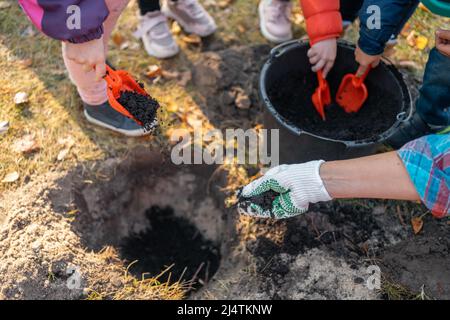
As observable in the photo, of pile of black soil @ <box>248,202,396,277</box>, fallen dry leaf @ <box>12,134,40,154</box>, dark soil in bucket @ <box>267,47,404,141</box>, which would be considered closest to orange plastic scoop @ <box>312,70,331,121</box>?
dark soil in bucket @ <box>267,47,404,141</box>

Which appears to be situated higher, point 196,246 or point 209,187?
point 209,187

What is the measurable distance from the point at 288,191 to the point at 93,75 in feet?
3.17

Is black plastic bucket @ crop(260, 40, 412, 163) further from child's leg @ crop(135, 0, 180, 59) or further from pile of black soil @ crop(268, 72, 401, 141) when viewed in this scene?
child's leg @ crop(135, 0, 180, 59)

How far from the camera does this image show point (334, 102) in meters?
2.23

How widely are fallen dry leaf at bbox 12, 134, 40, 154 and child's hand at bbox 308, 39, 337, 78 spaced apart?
1.32 metres

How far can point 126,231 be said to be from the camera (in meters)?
2.29

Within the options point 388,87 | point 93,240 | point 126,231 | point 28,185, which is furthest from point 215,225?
point 388,87

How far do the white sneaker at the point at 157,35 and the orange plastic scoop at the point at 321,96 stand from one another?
0.86 metres

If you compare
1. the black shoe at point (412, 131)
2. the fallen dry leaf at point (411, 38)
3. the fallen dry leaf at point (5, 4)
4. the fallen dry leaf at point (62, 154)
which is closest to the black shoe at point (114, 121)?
the fallen dry leaf at point (62, 154)

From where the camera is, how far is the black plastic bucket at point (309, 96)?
1.85m

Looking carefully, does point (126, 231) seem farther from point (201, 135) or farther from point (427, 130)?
point (427, 130)

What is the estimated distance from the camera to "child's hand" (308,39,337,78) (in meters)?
1.94

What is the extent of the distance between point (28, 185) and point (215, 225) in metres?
0.88

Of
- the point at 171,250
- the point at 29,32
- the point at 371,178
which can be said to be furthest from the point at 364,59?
the point at 29,32
